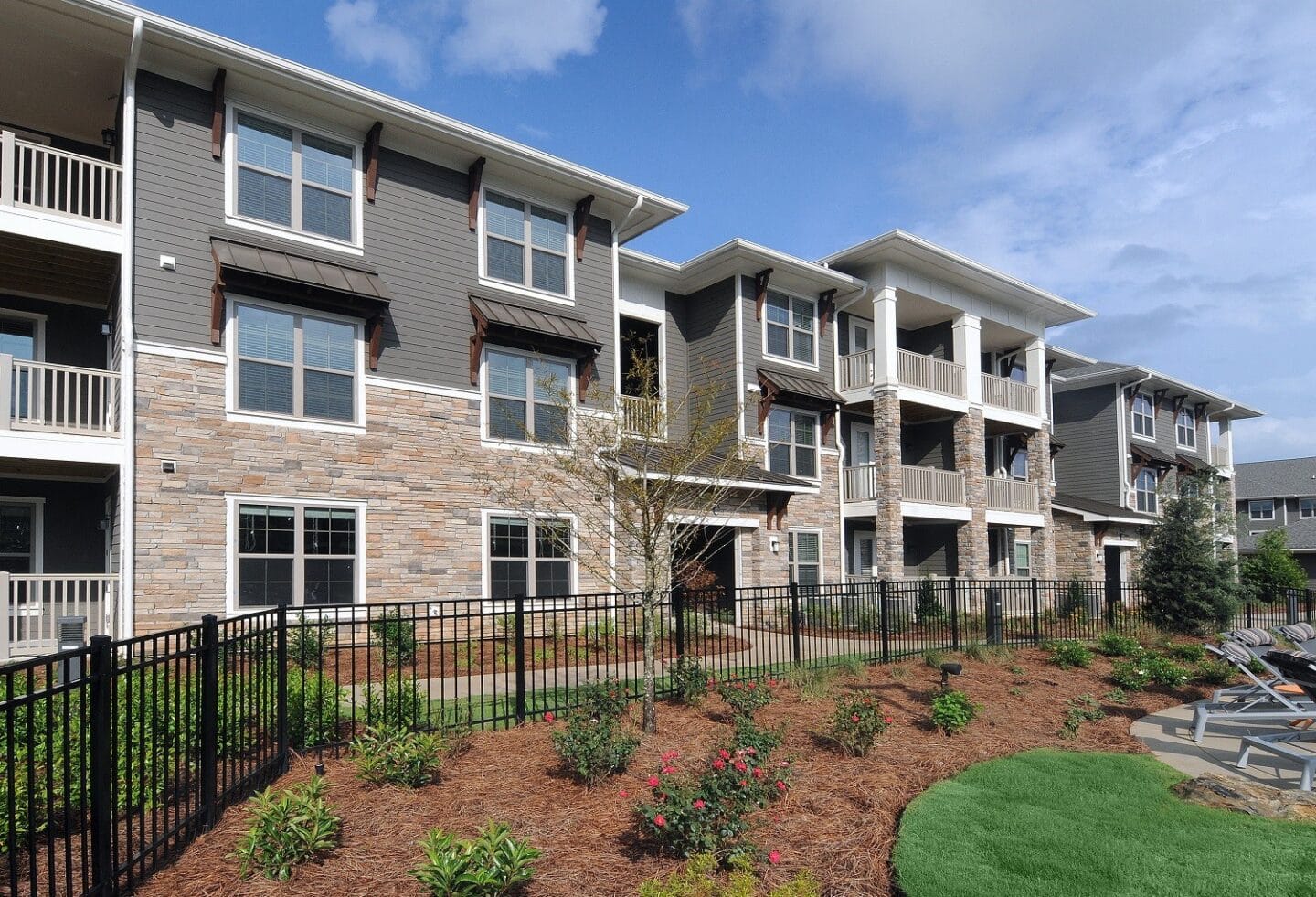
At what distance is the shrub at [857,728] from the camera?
7480mm

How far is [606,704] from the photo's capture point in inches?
304

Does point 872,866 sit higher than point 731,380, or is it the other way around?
point 731,380

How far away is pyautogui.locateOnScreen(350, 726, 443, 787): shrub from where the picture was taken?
6320 mm

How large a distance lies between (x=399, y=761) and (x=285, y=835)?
1497 mm

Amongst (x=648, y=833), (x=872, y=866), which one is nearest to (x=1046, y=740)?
(x=872, y=866)

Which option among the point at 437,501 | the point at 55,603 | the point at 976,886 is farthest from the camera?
the point at 437,501

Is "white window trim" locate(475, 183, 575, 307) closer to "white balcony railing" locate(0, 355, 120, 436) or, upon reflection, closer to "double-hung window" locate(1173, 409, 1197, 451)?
"white balcony railing" locate(0, 355, 120, 436)

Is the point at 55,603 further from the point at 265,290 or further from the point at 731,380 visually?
the point at 731,380

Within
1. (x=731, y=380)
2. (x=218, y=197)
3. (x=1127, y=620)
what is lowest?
(x=1127, y=620)

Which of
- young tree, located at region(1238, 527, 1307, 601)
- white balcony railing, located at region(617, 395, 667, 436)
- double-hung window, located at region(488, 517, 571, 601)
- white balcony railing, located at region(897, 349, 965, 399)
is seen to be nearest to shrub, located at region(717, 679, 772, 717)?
white balcony railing, located at region(617, 395, 667, 436)

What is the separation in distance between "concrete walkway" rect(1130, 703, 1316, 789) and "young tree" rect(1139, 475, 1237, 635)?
8.59m

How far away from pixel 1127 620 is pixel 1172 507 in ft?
9.71

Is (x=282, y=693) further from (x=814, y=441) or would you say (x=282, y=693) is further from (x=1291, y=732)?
(x=814, y=441)

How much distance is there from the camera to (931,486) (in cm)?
2305
